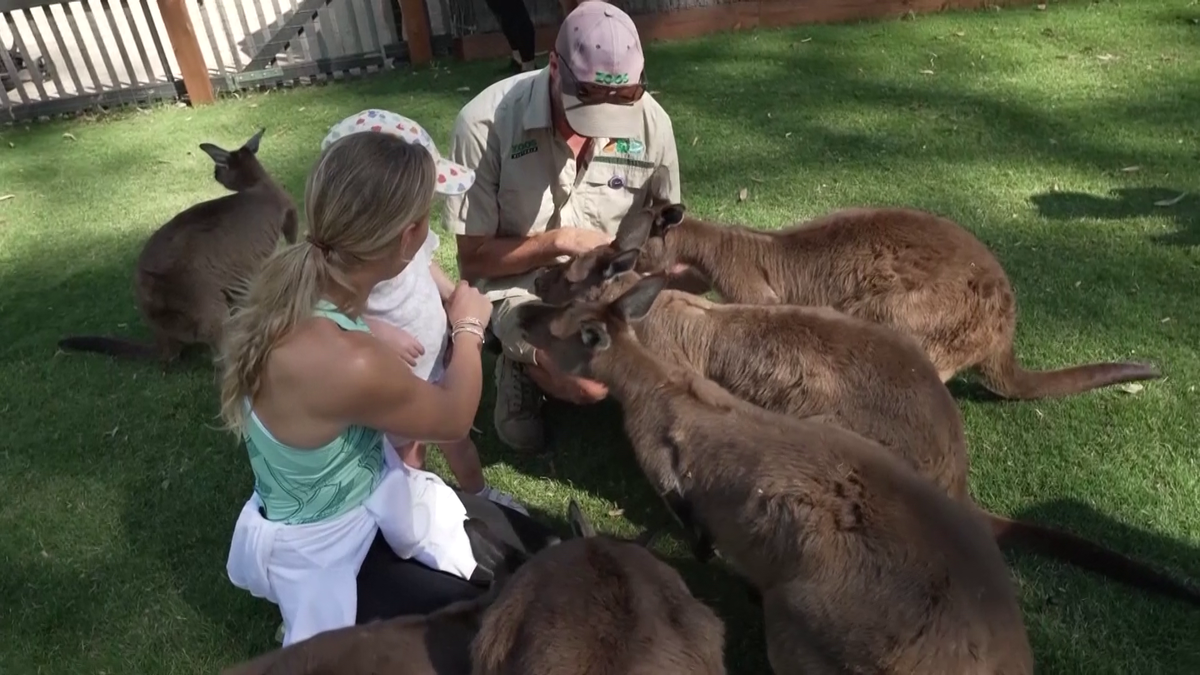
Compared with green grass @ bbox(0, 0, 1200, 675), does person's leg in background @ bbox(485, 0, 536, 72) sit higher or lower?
higher

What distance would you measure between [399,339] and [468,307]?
0.30 m

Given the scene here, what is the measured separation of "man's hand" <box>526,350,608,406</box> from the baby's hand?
0.74m

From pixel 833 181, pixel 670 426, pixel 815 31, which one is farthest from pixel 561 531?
pixel 815 31

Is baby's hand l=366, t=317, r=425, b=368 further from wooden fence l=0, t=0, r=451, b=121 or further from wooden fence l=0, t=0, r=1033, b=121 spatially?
wooden fence l=0, t=0, r=451, b=121

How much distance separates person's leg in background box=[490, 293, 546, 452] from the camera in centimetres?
438

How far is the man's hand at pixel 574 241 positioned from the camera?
4.40 m

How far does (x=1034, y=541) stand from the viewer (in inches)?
133

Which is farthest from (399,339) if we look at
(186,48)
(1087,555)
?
(186,48)

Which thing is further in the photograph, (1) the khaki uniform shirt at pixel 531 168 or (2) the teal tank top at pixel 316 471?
(1) the khaki uniform shirt at pixel 531 168

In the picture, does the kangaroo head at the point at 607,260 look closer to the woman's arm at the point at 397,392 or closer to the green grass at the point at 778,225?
the green grass at the point at 778,225

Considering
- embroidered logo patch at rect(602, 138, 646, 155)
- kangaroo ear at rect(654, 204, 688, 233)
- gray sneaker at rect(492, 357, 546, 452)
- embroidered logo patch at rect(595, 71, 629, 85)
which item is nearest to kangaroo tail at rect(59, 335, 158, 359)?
gray sneaker at rect(492, 357, 546, 452)

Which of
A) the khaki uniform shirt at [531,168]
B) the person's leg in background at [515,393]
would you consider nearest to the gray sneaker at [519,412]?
the person's leg in background at [515,393]

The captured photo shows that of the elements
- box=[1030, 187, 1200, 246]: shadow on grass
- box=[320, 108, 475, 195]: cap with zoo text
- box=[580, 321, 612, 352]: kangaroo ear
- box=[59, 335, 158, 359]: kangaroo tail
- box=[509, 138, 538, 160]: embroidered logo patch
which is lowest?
box=[59, 335, 158, 359]: kangaroo tail

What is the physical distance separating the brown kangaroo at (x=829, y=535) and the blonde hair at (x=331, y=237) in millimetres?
1187
